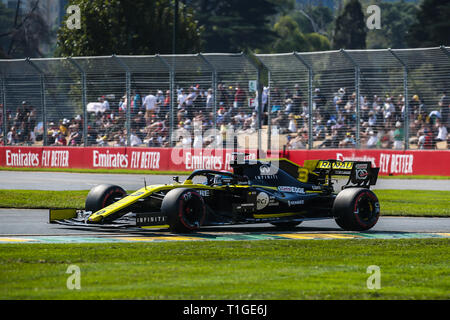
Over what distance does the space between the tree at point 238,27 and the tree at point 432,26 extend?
2055 centimetres

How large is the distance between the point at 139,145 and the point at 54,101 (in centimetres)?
355

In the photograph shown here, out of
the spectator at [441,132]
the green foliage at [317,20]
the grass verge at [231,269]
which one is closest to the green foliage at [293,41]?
the green foliage at [317,20]

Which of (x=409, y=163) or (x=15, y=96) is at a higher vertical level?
(x=15, y=96)

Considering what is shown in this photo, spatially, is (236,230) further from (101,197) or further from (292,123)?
(292,123)

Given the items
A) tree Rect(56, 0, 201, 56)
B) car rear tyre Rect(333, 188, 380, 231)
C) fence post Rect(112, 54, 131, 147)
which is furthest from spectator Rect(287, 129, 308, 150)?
tree Rect(56, 0, 201, 56)

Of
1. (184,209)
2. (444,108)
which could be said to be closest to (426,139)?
(444,108)

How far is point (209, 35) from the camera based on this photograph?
84062 mm

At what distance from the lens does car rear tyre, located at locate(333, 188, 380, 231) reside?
557 inches

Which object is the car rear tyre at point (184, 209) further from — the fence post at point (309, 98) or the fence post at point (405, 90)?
the fence post at point (309, 98)

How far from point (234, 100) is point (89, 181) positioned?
5.49 meters

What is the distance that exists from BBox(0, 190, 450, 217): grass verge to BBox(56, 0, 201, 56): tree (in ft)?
73.0

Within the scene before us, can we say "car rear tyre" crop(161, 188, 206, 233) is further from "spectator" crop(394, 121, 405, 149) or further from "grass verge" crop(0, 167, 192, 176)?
"grass verge" crop(0, 167, 192, 176)
